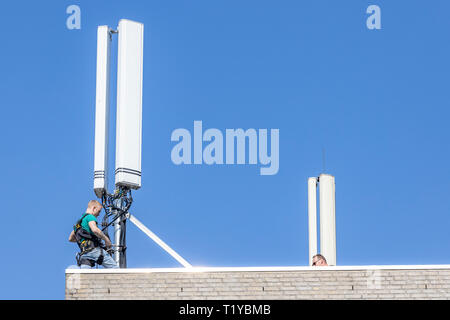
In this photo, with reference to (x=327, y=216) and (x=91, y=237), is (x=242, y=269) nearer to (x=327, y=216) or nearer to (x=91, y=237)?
(x=91, y=237)

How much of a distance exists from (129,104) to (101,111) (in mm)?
753

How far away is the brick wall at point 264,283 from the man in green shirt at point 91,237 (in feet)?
1.52

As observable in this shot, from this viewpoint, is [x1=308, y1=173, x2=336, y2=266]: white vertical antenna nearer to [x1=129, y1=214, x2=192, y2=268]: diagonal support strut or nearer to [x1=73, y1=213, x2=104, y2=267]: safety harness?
[x1=129, y1=214, x2=192, y2=268]: diagonal support strut

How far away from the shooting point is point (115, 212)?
33188mm

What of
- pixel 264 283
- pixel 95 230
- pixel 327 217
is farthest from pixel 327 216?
pixel 95 230

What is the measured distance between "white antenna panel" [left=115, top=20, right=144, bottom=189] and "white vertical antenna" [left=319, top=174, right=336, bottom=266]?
16.6 feet

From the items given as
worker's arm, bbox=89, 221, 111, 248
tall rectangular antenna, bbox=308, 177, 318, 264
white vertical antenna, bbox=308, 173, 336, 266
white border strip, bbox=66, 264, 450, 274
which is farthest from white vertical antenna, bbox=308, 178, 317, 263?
worker's arm, bbox=89, 221, 111, 248

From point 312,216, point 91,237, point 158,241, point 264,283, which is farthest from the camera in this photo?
point 312,216

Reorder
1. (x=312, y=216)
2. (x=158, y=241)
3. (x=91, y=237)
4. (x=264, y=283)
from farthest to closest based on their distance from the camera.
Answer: (x=312, y=216), (x=158, y=241), (x=91, y=237), (x=264, y=283)

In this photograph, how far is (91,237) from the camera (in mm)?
27500
